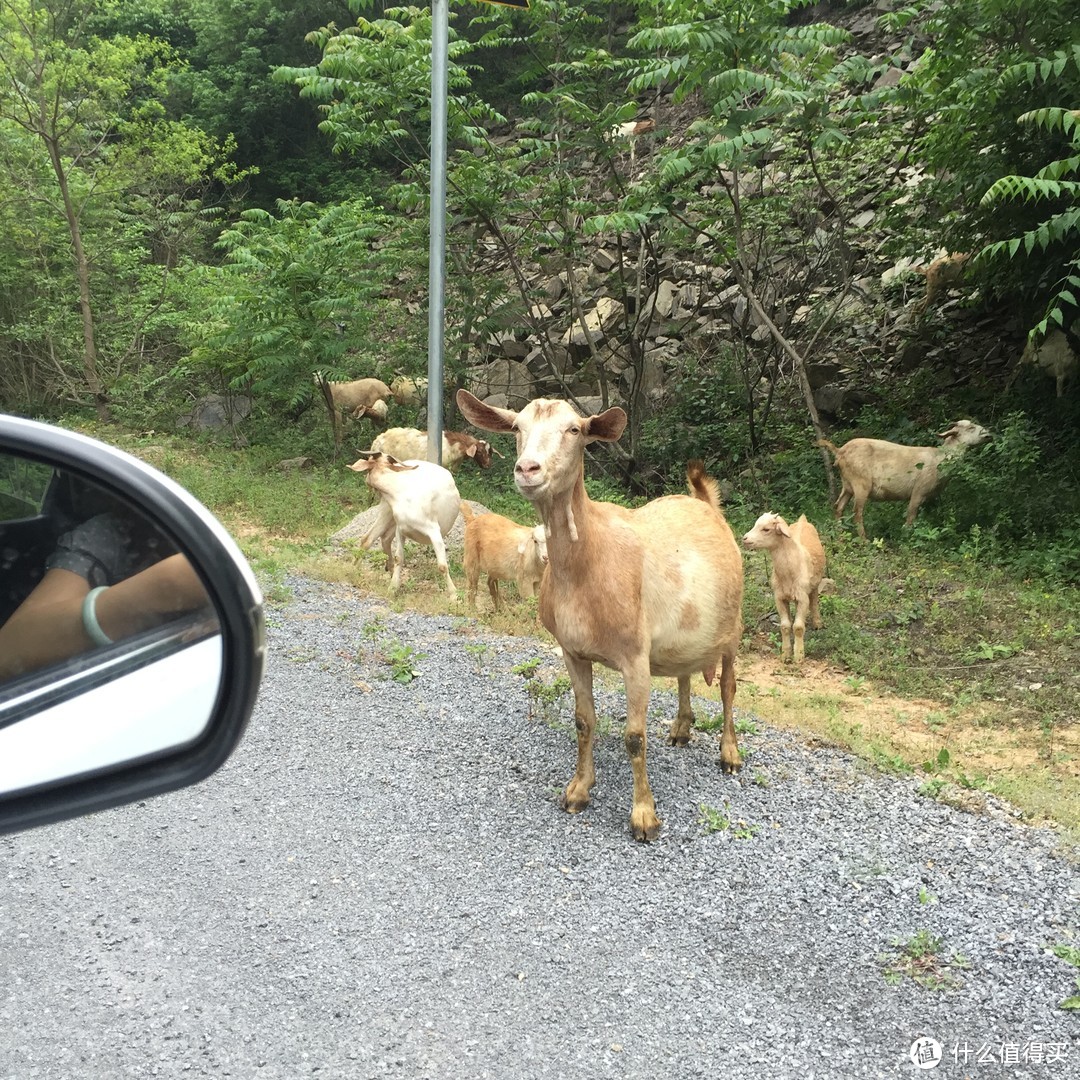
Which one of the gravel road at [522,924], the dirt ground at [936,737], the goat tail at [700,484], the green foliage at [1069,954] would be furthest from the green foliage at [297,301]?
the green foliage at [1069,954]

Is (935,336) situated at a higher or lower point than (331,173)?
lower

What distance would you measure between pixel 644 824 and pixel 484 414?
2.10 metres

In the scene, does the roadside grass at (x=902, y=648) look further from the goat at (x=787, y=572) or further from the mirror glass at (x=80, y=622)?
the mirror glass at (x=80, y=622)

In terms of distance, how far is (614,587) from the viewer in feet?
15.7

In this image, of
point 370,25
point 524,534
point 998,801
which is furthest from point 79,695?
point 370,25

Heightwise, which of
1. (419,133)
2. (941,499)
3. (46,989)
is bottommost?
(941,499)

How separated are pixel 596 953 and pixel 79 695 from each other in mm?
2774

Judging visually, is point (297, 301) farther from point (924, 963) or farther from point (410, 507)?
point (924, 963)

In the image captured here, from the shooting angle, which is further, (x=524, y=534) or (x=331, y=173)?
(x=331, y=173)

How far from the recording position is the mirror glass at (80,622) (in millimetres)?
1539

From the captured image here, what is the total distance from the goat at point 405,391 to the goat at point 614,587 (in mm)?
16011

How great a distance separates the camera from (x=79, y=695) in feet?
5.15

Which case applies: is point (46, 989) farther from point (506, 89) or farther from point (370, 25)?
point (506, 89)

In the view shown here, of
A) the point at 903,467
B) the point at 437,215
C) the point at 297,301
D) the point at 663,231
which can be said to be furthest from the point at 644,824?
the point at 297,301
